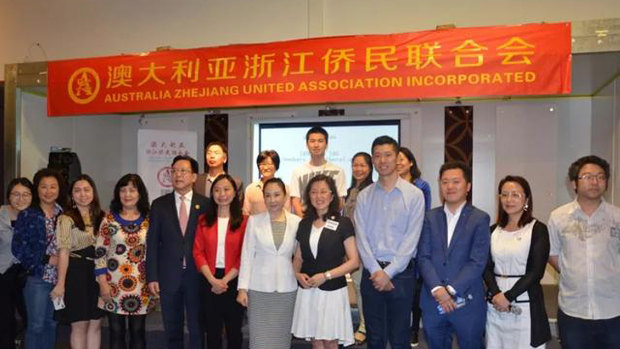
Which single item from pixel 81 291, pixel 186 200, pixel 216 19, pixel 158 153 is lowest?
pixel 81 291

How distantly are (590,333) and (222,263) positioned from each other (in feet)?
6.94

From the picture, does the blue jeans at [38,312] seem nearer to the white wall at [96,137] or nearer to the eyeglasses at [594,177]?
the white wall at [96,137]

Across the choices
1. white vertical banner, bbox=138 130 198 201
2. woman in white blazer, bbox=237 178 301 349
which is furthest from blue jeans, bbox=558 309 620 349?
white vertical banner, bbox=138 130 198 201

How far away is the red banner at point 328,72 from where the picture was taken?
362 centimetres

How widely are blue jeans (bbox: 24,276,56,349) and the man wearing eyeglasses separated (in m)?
3.20

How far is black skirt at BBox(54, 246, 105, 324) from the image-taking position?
3.29m

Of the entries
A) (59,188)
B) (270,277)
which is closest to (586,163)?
(270,277)

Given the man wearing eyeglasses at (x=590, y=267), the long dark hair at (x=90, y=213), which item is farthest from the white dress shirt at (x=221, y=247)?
the man wearing eyeglasses at (x=590, y=267)

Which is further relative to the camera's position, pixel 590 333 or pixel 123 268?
pixel 123 268

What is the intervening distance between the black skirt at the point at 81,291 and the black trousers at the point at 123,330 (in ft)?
0.46

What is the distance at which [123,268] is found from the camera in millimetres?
3293

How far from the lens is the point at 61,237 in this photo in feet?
10.7

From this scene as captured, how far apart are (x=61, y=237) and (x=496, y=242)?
2656mm

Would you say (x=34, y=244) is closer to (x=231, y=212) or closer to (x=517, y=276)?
(x=231, y=212)
